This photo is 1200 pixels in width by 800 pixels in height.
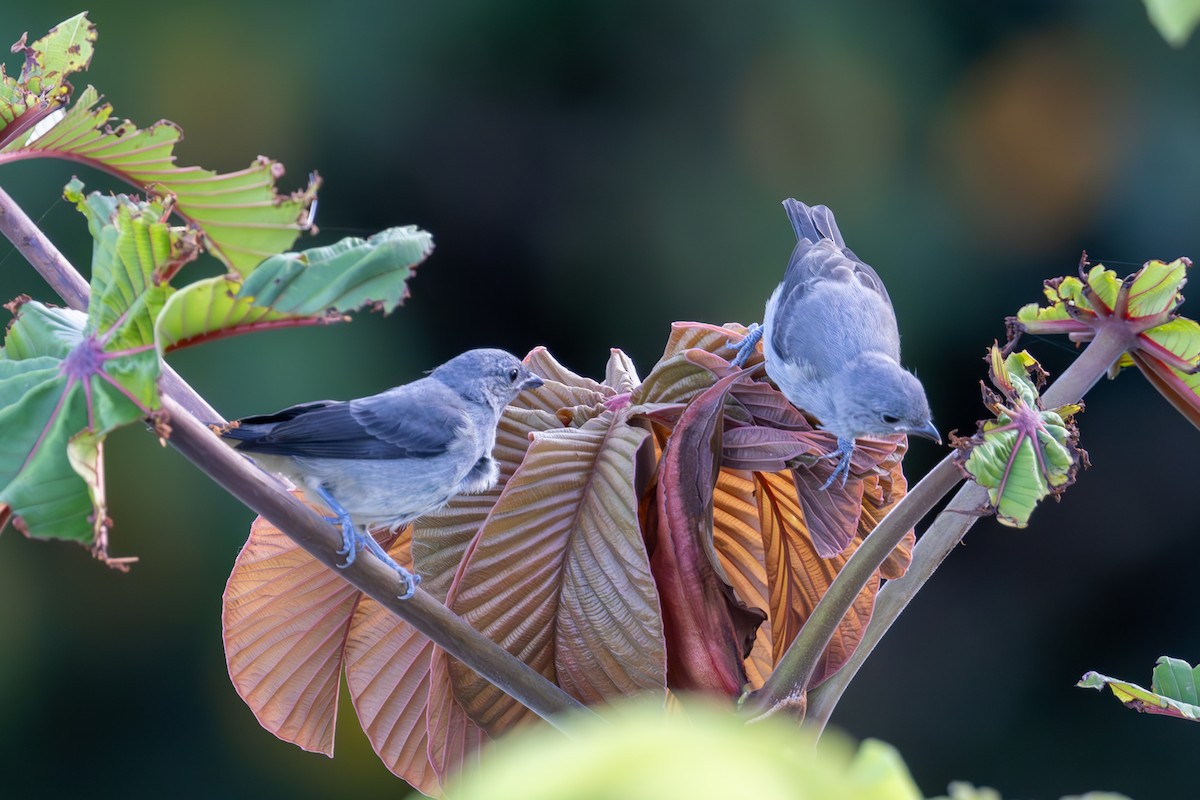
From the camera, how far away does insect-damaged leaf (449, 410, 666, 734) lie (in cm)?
47

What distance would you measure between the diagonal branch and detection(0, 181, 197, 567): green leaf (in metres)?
0.02

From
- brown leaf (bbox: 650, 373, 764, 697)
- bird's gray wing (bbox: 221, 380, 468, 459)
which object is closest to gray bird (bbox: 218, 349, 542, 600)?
bird's gray wing (bbox: 221, 380, 468, 459)

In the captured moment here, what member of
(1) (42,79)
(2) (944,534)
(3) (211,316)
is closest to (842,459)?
(2) (944,534)

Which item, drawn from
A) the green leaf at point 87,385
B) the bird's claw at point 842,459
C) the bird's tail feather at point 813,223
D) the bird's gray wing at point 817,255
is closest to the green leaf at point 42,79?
the green leaf at point 87,385

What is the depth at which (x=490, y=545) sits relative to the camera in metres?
0.48

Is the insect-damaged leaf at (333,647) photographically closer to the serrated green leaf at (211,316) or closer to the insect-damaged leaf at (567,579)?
the insect-damaged leaf at (567,579)

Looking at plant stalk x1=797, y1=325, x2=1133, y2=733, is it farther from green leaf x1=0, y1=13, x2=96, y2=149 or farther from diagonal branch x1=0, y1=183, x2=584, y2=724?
green leaf x1=0, y1=13, x2=96, y2=149

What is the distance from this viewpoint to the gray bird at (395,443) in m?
0.57

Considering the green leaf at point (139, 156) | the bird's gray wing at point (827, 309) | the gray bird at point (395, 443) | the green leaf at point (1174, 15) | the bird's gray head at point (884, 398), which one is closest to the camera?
the green leaf at point (1174, 15)

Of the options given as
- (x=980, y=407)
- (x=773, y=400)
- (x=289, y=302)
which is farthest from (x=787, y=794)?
(x=980, y=407)

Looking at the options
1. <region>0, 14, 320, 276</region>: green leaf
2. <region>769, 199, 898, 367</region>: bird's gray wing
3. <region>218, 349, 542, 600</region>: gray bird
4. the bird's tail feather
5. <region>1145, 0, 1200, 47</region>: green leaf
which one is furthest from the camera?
the bird's tail feather

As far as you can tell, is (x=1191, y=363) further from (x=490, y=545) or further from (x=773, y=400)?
(x=490, y=545)

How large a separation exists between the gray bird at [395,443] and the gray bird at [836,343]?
16cm

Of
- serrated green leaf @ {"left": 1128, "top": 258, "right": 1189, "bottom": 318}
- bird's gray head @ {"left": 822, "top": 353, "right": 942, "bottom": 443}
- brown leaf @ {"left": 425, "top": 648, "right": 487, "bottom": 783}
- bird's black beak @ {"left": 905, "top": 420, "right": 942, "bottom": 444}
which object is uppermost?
serrated green leaf @ {"left": 1128, "top": 258, "right": 1189, "bottom": 318}
